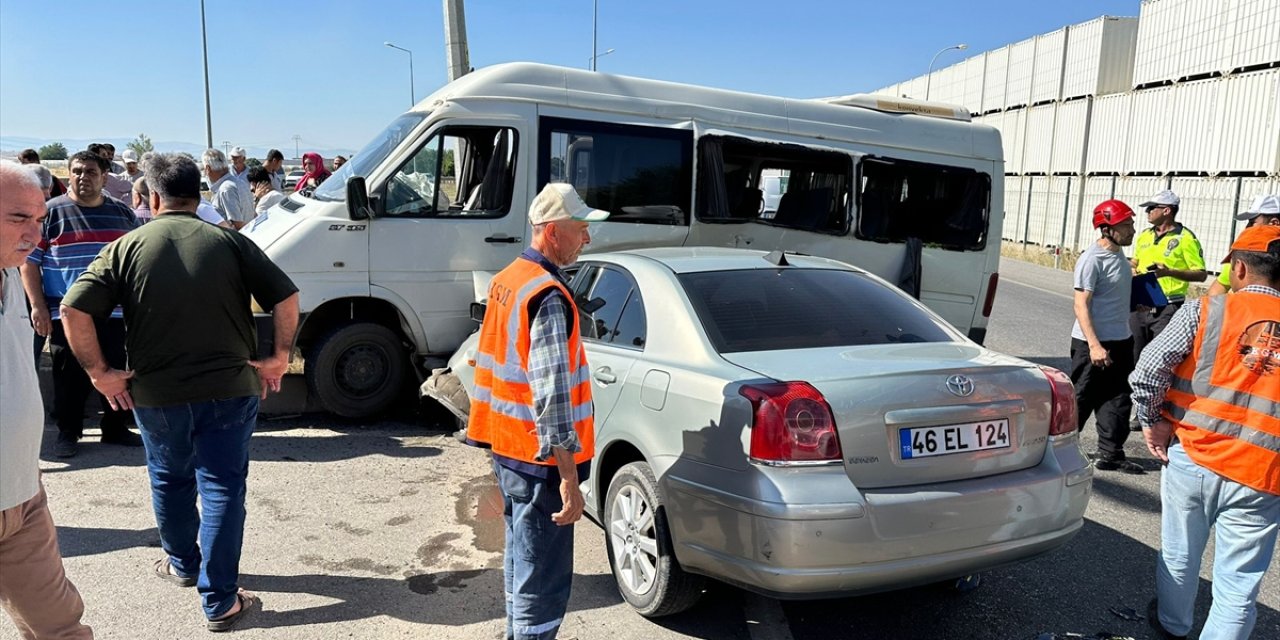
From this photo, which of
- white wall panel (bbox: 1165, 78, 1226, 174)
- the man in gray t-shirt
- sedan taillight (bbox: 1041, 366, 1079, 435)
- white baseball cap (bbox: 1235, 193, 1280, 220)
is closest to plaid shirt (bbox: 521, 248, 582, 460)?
sedan taillight (bbox: 1041, 366, 1079, 435)

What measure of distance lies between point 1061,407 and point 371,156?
515 cm

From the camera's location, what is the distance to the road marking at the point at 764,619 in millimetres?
3453

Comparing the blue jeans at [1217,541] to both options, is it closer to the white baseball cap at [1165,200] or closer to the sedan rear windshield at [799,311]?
the sedan rear windshield at [799,311]

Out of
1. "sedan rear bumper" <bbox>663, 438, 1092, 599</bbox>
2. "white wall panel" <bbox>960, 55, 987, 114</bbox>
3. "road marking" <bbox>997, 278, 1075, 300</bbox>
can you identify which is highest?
"white wall panel" <bbox>960, 55, 987, 114</bbox>

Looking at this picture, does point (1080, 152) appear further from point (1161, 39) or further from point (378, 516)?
point (378, 516)

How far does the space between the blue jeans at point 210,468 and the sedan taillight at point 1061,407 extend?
3261 millimetres

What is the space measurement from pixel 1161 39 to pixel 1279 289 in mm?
23858

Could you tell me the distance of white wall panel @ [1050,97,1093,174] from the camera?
2612 centimetres

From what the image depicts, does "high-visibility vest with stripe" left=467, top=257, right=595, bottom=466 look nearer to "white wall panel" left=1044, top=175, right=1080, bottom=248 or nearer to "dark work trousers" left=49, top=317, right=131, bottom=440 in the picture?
"dark work trousers" left=49, top=317, right=131, bottom=440

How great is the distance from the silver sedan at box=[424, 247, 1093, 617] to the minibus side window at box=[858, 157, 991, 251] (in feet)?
14.2

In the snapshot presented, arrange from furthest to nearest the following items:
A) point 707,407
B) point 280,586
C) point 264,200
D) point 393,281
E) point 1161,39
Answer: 1. point 1161,39
2. point 264,200
3. point 393,281
4. point 280,586
5. point 707,407

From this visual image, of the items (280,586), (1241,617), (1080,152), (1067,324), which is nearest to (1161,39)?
(1080,152)

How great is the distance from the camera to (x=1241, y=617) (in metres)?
Result: 3.03

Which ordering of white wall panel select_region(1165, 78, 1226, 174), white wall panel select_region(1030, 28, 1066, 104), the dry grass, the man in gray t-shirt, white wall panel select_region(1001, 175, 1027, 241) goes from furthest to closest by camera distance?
white wall panel select_region(1001, 175, 1027, 241)
white wall panel select_region(1030, 28, 1066, 104)
the dry grass
white wall panel select_region(1165, 78, 1226, 174)
the man in gray t-shirt
